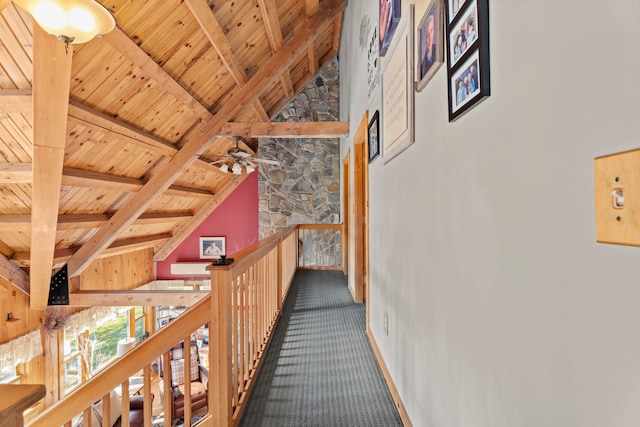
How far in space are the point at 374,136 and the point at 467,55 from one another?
171 centimetres

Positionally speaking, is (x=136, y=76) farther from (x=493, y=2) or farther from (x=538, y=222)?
(x=538, y=222)

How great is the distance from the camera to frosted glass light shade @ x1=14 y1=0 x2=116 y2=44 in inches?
67.4

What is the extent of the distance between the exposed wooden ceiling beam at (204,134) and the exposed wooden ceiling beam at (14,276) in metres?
0.54

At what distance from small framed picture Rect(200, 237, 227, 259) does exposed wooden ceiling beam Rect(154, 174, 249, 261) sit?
1.38 feet

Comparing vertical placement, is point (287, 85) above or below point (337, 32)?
below

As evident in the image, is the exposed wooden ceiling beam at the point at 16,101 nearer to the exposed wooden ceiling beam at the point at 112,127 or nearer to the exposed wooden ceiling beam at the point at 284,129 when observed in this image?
the exposed wooden ceiling beam at the point at 112,127

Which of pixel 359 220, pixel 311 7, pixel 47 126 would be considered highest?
pixel 311 7

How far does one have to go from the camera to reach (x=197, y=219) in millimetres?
8219

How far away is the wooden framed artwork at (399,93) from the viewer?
1590mm

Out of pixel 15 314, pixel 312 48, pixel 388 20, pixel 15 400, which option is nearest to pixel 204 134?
pixel 312 48

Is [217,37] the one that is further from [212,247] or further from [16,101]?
[212,247]

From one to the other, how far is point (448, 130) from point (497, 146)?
1.11 feet

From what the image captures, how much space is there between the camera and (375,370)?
2352 millimetres

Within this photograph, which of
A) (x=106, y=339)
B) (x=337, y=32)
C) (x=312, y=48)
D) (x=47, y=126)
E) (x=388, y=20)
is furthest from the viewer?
(x=106, y=339)
